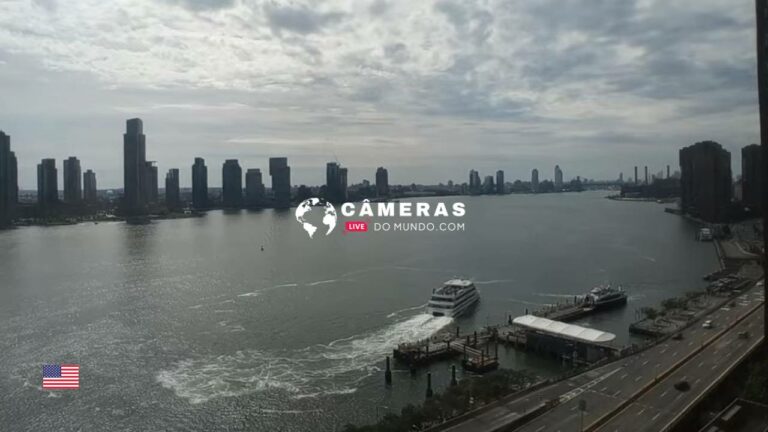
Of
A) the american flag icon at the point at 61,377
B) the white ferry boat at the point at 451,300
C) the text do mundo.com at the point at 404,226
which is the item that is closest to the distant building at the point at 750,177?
the text do mundo.com at the point at 404,226

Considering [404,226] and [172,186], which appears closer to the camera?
[404,226]

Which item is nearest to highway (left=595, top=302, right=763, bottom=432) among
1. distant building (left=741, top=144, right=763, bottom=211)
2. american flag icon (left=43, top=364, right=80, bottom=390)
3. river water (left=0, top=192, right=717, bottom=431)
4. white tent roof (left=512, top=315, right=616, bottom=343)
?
white tent roof (left=512, top=315, right=616, bottom=343)

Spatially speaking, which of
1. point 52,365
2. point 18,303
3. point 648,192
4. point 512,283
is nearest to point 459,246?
point 512,283

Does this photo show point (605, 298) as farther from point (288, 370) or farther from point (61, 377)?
point (61, 377)

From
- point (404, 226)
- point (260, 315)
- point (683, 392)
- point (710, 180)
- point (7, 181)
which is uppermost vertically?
point (7, 181)

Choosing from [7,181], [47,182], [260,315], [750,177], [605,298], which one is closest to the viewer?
[260,315]

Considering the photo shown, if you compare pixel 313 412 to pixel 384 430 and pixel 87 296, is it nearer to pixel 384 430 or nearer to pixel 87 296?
pixel 384 430

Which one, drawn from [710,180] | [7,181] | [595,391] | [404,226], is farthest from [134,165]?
[595,391]
